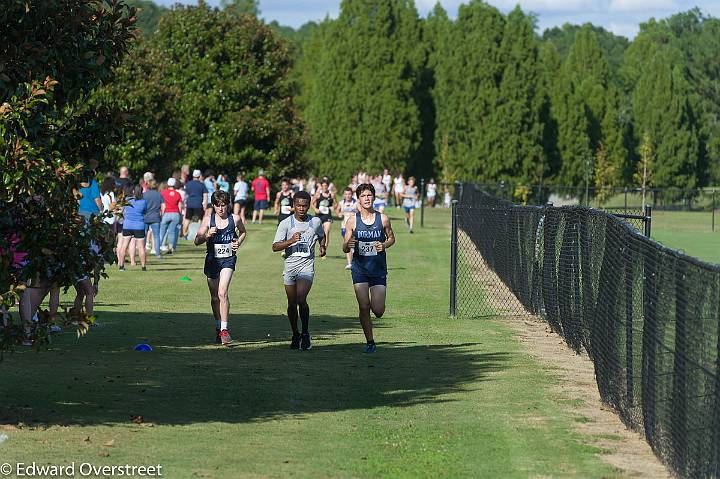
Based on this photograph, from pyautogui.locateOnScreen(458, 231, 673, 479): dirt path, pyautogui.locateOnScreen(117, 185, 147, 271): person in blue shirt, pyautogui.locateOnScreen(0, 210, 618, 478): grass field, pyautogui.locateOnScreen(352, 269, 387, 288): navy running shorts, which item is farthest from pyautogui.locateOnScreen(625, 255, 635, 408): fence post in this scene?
pyautogui.locateOnScreen(117, 185, 147, 271): person in blue shirt

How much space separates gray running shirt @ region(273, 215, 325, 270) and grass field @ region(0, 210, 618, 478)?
989 millimetres

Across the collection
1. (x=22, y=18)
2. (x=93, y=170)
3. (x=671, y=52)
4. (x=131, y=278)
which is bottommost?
(x=131, y=278)

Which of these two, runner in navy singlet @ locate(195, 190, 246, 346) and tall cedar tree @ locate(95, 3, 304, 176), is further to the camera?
tall cedar tree @ locate(95, 3, 304, 176)

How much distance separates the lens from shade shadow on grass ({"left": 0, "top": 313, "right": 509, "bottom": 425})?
11.2 metres

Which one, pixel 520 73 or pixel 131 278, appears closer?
Result: pixel 131 278

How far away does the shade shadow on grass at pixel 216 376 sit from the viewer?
36.7 ft

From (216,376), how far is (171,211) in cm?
1799

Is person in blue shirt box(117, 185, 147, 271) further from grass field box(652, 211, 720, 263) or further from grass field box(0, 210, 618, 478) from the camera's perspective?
grass field box(652, 211, 720, 263)

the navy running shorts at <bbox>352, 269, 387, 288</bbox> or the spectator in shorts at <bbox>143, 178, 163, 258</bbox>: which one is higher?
the spectator in shorts at <bbox>143, 178, 163, 258</bbox>

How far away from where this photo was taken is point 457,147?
80.6 m

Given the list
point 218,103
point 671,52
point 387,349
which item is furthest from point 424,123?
point 387,349

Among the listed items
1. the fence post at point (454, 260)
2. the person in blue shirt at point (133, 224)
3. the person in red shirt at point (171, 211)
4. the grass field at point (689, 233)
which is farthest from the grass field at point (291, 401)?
the grass field at point (689, 233)

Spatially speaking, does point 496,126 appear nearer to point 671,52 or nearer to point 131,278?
point 671,52

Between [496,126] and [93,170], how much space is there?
6943 cm
